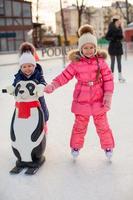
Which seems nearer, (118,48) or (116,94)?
(116,94)

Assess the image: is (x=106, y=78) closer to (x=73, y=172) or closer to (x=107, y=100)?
(x=107, y=100)

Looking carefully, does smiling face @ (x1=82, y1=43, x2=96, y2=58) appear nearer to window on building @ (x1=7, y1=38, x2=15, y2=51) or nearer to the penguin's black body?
the penguin's black body

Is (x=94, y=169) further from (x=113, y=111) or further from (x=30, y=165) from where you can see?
(x=113, y=111)

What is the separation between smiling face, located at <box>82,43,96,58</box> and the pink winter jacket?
0.15 ft

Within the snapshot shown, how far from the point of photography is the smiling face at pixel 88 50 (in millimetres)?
3627

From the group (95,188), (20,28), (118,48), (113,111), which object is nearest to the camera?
(95,188)

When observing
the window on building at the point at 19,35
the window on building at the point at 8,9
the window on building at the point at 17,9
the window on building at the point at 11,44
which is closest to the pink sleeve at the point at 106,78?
the window on building at the point at 11,44

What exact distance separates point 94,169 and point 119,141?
91cm

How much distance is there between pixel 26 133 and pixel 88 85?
2.26 ft

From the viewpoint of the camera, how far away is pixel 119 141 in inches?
174

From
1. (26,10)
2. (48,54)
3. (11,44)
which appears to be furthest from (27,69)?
(26,10)

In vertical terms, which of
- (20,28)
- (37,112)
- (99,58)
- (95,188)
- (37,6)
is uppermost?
(37,6)

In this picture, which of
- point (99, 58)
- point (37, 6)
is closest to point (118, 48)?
point (99, 58)

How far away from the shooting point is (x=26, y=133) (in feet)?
11.7
